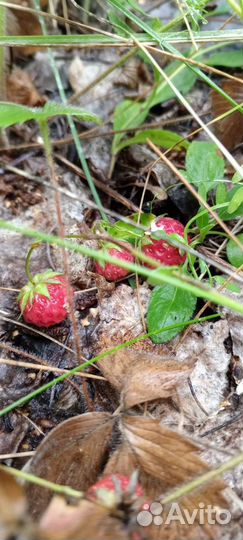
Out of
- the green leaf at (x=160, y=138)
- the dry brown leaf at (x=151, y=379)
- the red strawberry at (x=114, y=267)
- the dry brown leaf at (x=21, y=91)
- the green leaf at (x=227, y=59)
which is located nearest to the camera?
the dry brown leaf at (x=151, y=379)

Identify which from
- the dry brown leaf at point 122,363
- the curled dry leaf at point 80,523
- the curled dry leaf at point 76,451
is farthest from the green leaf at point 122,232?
the curled dry leaf at point 80,523

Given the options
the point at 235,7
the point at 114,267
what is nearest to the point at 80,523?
the point at 114,267

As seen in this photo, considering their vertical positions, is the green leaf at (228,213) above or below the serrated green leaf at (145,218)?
above

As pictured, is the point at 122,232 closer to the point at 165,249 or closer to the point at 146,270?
the point at 165,249

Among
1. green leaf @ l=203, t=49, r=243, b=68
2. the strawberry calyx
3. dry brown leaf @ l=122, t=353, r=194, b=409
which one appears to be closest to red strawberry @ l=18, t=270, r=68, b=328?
the strawberry calyx

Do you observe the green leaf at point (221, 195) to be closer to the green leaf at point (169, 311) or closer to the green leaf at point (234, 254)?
the green leaf at point (234, 254)
